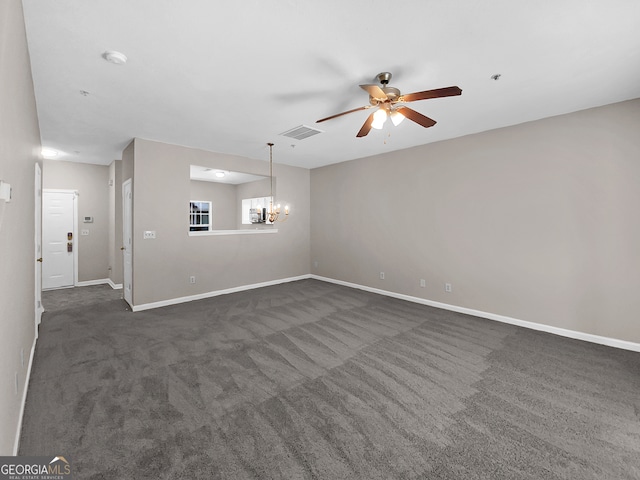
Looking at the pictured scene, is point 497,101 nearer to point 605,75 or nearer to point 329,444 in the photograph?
point 605,75

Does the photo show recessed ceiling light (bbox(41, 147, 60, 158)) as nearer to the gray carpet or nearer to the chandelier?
the gray carpet

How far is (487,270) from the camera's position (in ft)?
14.4

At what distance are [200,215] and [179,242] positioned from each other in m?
4.71

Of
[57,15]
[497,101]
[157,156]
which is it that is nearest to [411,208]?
[497,101]

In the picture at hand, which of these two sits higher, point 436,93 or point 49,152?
point 49,152

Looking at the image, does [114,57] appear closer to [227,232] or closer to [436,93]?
[436,93]

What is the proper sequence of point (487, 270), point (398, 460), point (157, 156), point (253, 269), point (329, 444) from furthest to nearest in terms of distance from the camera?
point (253, 269) → point (157, 156) → point (487, 270) → point (329, 444) → point (398, 460)

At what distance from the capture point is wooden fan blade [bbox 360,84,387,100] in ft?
7.81

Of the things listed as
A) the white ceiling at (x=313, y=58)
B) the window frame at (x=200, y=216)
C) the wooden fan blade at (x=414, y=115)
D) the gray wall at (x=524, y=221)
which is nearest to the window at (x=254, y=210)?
the window frame at (x=200, y=216)

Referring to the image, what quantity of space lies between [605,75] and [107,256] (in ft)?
30.2

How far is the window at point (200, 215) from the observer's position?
9.41 m

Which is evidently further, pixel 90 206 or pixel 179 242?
pixel 90 206

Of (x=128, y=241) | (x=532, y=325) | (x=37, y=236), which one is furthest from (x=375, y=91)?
(x=128, y=241)

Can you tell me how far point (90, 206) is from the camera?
21.8 ft
